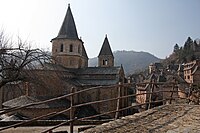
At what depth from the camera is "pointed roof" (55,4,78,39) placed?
41.1 metres

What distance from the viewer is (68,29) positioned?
41.6 meters

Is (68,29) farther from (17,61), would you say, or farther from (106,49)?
(17,61)

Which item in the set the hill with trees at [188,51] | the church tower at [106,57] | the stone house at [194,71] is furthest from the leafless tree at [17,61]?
the hill with trees at [188,51]

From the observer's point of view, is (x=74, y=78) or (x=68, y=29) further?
(x=68, y=29)

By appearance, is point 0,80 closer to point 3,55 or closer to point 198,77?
point 3,55

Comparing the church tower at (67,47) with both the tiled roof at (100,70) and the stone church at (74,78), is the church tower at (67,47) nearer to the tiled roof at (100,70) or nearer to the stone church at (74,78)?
the stone church at (74,78)

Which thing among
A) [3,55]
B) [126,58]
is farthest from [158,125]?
[126,58]

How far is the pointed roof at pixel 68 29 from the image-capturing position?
41100 mm

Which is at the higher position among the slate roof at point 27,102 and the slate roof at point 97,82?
the slate roof at point 97,82

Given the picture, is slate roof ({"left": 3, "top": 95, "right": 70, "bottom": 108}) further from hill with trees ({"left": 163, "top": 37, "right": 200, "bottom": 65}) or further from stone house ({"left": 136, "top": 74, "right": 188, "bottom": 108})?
hill with trees ({"left": 163, "top": 37, "right": 200, "bottom": 65})

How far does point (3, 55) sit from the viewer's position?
50.6 ft

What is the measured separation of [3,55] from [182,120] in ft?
39.5

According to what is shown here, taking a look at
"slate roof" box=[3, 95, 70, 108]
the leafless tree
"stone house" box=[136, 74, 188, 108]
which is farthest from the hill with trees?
the leafless tree

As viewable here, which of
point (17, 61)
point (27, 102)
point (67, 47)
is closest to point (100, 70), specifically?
point (67, 47)
